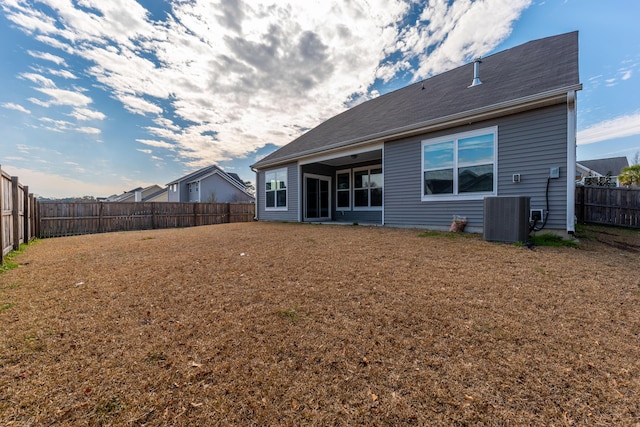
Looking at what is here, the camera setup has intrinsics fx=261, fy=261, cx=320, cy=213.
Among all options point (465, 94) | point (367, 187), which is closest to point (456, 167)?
point (465, 94)

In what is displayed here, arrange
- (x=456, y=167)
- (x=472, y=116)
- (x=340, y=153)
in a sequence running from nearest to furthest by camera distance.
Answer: (x=472, y=116)
(x=456, y=167)
(x=340, y=153)

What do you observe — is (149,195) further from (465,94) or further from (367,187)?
(465,94)

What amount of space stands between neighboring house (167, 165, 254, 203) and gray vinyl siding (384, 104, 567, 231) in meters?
22.7

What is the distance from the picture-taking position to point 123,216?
1283cm

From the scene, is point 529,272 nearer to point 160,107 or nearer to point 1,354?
point 1,354

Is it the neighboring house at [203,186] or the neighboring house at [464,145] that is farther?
the neighboring house at [203,186]

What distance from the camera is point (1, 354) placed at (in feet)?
6.37

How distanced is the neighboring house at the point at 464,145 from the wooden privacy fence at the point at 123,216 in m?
6.44

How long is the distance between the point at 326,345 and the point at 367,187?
980 cm

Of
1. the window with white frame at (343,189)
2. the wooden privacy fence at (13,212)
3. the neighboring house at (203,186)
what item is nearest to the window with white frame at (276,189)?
the window with white frame at (343,189)

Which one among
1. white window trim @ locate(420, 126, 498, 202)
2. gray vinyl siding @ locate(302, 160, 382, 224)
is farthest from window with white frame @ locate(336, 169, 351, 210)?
white window trim @ locate(420, 126, 498, 202)

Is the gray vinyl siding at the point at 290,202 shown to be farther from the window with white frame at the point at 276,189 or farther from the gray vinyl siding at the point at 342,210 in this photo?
the gray vinyl siding at the point at 342,210

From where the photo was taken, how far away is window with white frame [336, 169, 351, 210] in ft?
40.0

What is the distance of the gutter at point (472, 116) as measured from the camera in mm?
5410
